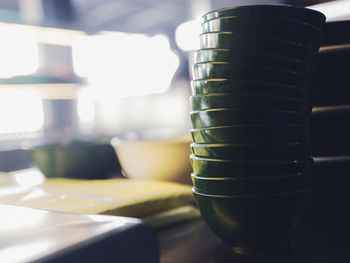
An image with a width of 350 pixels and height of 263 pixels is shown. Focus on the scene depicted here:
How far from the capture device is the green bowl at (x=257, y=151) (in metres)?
0.47

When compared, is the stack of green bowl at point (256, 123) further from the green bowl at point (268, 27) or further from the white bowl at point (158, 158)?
the white bowl at point (158, 158)

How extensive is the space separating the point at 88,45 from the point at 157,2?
8873mm

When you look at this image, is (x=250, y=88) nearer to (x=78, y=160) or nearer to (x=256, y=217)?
(x=256, y=217)

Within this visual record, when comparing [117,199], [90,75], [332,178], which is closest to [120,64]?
[90,75]

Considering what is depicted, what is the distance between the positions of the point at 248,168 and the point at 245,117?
0.07m

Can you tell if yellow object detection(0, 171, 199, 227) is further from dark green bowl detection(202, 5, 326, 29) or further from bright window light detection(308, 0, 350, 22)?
bright window light detection(308, 0, 350, 22)

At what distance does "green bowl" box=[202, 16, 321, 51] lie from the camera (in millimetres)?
483

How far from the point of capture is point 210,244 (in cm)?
59

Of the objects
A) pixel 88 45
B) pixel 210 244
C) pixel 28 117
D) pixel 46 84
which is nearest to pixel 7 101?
pixel 28 117

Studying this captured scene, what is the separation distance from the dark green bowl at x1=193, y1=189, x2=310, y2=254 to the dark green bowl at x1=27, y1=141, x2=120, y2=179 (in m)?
0.52

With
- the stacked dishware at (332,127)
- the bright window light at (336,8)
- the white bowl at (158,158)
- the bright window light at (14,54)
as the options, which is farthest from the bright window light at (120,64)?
the stacked dishware at (332,127)

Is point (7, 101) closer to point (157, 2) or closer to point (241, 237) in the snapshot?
point (241, 237)

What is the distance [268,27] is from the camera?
48 centimetres

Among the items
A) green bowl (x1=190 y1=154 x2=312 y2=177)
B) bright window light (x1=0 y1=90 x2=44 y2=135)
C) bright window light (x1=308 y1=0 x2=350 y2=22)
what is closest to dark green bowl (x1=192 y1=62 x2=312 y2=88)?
green bowl (x1=190 y1=154 x2=312 y2=177)
